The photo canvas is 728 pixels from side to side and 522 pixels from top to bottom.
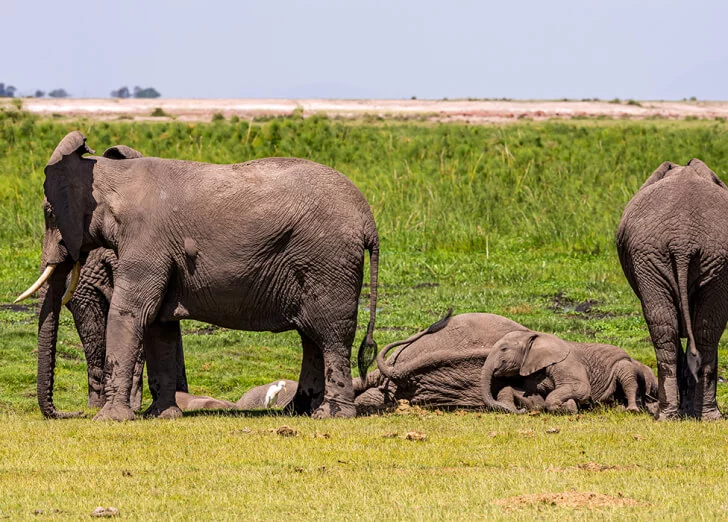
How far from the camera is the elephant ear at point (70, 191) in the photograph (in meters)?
11.7

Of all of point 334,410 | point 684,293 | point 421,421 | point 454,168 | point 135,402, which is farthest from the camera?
point 454,168

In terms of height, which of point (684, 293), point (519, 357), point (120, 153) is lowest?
point (519, 357)

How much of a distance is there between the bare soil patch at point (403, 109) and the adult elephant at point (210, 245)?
172ft

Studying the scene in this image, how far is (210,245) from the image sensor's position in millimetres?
11836

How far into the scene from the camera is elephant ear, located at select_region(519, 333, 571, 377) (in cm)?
1243

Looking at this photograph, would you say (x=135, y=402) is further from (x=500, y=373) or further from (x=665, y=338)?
(x=665, y=338)

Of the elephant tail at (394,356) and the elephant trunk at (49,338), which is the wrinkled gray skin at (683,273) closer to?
the elephant tail at (394,356)

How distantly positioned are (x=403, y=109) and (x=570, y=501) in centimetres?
7608

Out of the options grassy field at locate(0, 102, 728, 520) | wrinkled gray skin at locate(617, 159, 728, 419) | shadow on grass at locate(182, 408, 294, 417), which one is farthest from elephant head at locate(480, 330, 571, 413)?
shadow on grass at locate(182, 408, 294, 417)

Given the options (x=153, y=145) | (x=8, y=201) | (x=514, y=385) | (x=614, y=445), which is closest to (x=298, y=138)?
(x=153, y=145)

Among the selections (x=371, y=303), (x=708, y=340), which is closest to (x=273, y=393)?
(x=371, y=303)

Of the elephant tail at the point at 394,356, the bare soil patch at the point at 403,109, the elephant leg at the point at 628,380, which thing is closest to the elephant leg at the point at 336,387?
the elephant tail at the point at 394,356

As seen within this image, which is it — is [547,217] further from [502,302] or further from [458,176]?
[502,302]

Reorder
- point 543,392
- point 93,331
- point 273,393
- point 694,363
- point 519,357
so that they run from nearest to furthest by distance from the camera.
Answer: point 694,363
point 519,357
point 543,392
point 93,331
point 273,393
